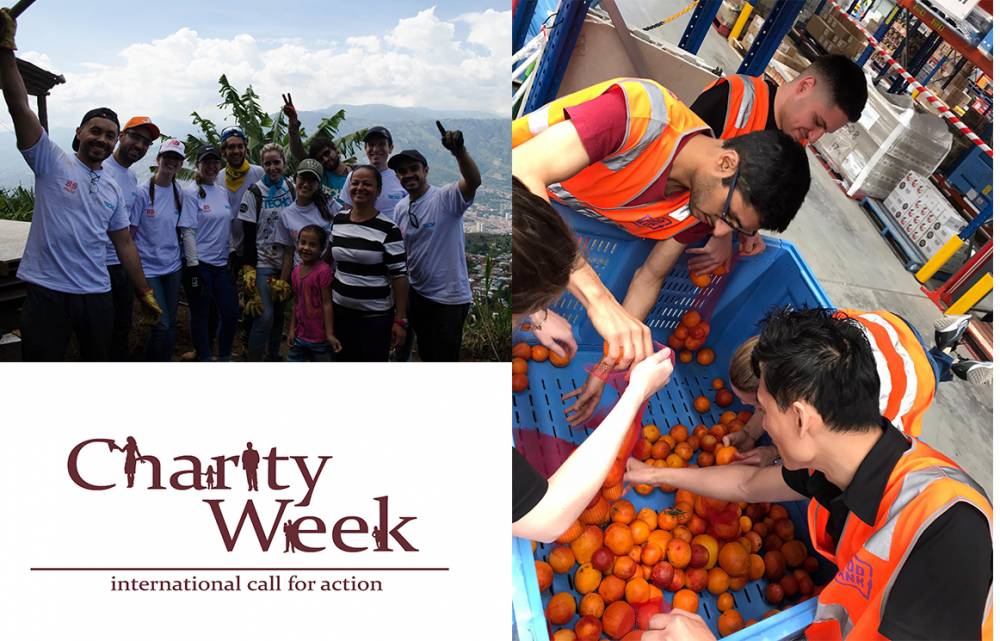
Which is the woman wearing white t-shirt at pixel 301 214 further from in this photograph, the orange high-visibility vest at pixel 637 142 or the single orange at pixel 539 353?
the single orange at pixel 539 353

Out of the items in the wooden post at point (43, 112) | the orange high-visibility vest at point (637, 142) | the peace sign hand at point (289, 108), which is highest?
the orange high-visibility vest at point (637, 142)

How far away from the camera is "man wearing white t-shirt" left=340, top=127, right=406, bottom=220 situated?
3.66 feet

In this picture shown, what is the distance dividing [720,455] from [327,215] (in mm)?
990

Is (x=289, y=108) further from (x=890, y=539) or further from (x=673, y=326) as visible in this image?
(x=890, y=539)

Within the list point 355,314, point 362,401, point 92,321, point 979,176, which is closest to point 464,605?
point 362,401

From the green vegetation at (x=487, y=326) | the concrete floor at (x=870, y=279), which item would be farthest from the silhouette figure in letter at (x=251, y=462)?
the concrete floor at (x=870, y=279)

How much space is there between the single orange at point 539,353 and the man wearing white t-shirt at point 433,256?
0.45 m

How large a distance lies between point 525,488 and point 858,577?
54 centimetres

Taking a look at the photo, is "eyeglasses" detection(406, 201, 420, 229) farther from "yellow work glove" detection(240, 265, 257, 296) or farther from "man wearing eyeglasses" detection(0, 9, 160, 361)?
"man wearing eyeglasses" detection(0, 9, 160, 361)

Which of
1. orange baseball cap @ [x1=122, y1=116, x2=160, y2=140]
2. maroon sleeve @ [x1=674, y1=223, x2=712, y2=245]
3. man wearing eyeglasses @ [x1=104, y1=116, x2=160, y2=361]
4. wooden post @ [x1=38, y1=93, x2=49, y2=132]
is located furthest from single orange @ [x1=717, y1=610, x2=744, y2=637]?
wooden post @ [x1=38, y1=93, x2=49, y2=132]

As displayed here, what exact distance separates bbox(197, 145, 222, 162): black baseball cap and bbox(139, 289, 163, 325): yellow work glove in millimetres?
240

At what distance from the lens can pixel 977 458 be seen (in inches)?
69.7

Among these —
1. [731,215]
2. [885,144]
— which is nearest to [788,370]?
[731,215]

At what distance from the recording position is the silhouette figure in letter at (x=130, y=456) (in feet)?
3.47
